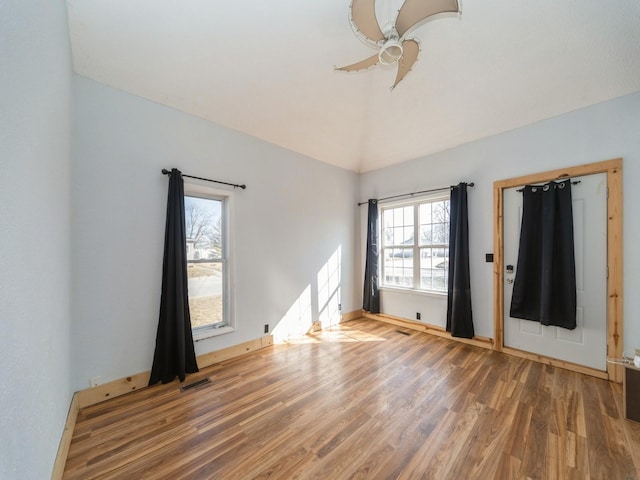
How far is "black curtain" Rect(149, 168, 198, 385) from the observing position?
7.89 ft

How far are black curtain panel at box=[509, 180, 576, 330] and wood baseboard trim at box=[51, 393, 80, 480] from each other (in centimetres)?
423

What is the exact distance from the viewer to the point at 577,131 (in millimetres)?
2699

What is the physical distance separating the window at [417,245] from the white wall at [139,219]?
2.00m

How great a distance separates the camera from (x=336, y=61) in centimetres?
265

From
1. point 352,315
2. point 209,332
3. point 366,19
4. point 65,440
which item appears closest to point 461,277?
point 352,315

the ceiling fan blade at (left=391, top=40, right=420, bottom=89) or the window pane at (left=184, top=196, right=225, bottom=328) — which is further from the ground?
the ceiling fan blade at (left=391, top=40, right=420, bottom=89)

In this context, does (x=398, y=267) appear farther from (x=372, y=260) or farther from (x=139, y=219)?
(x=139, y=219)

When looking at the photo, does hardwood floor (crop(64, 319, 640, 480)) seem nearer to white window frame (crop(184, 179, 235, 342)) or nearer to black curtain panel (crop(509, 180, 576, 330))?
white window frame (crop(184, 179, 235, 342))

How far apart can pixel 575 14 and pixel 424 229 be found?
2.62m

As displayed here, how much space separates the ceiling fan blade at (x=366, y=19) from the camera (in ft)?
5.07

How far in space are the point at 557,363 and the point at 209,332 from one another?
3936 mm

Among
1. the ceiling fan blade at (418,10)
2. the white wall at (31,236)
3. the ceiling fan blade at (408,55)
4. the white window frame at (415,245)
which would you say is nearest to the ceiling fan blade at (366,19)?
the ceiling fan blade at (418,10)

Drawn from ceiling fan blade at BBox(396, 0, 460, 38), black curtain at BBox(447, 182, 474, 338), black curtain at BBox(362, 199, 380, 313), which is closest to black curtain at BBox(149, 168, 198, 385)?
ceiling fan blade at BBox(396, 0, 460, 38)

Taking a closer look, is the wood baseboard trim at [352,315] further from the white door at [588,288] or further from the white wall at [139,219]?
the white door at [588,288]
